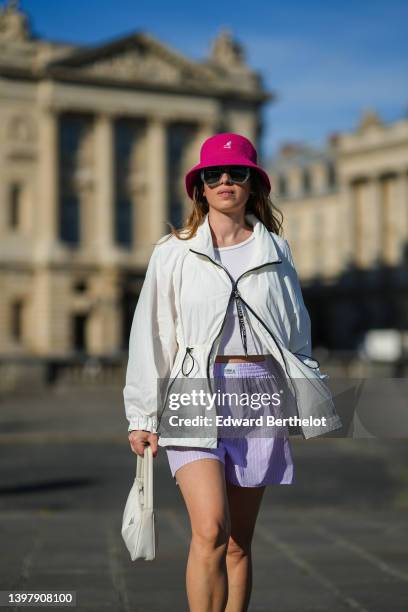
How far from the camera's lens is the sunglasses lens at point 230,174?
5969mm

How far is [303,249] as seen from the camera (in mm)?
106625

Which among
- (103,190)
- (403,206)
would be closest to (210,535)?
(103,190)

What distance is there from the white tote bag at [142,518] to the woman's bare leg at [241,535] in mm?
365

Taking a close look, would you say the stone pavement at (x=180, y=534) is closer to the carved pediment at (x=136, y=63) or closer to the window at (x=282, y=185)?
the carved pediment at (x=136, y=63)

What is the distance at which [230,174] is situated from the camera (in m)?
5.97

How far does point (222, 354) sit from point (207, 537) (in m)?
0.75

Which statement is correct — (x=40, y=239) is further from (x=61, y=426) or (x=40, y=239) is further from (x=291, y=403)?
(x=291, y=403)

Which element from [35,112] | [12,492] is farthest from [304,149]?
[12,492]

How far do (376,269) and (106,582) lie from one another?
87.5 m

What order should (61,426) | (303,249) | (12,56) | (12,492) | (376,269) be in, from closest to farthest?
(12,492) → (61,426) → (12,56) → (376,269) → (303,249)

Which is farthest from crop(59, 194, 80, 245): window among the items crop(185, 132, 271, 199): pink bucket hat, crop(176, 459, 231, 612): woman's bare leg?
crop(176, 459, 231, 612): woman's bare leg

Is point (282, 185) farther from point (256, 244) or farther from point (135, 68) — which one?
point (256, 244)

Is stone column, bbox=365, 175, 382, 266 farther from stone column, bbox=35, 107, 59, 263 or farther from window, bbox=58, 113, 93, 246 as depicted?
stone column, bbox=35, 107, 59, 263

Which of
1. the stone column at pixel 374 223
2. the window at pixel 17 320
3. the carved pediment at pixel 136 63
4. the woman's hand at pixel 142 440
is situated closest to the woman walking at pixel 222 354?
the woman's hand at pixel 142 440
